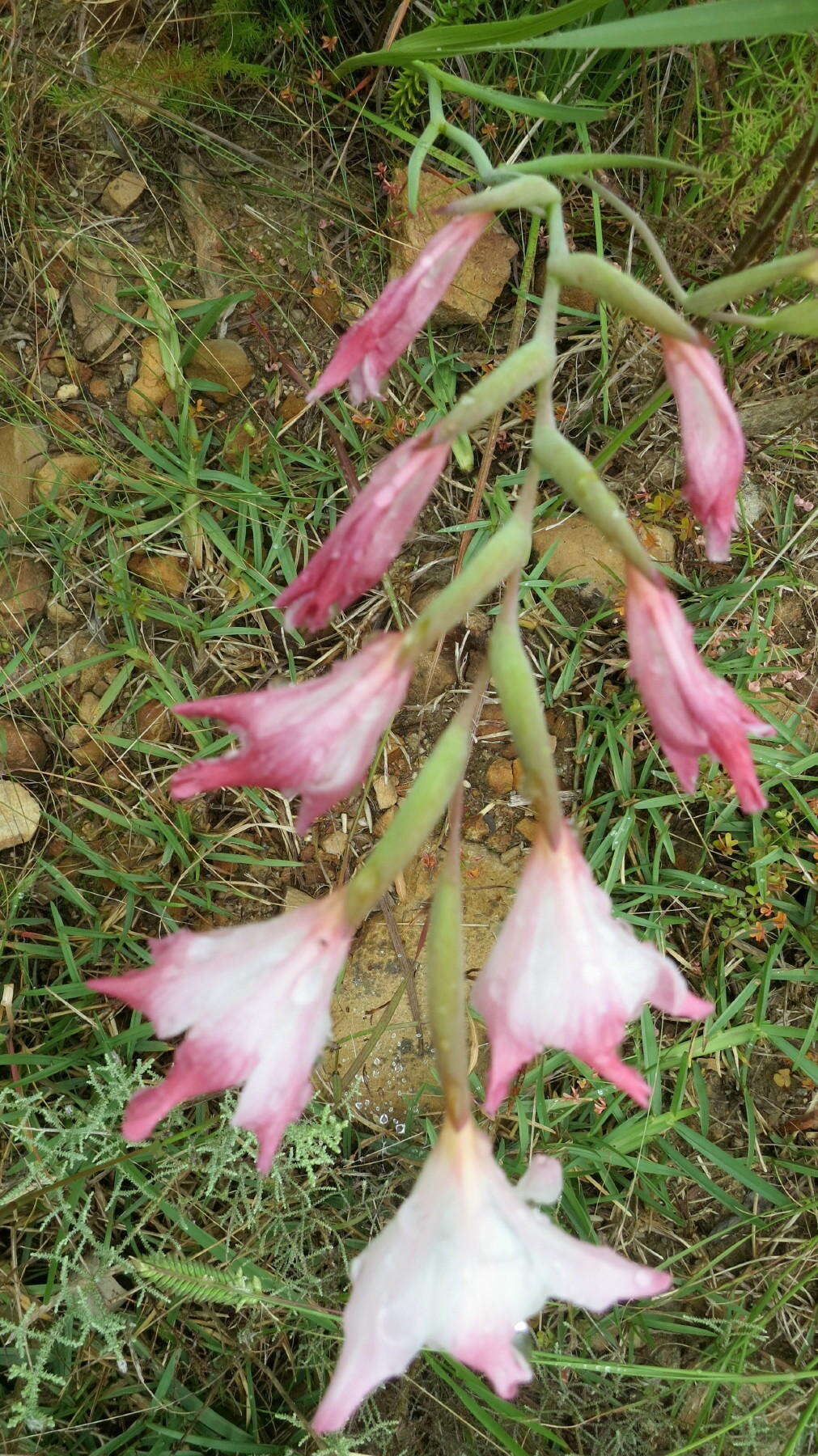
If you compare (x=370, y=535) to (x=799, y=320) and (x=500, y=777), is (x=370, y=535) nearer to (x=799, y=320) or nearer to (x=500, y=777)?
(x=799, y=320)

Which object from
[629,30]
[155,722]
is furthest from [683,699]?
[155,722]

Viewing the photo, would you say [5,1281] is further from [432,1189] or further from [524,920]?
[524,920]

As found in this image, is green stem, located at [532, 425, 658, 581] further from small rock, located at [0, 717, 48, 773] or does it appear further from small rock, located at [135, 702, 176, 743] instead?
small rock, located at [0, 717, 48, 773]

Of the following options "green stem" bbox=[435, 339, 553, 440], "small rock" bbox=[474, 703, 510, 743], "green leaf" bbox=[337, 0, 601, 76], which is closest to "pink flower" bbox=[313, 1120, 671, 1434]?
"green stem" bbox=[435, 339, 553, 440]

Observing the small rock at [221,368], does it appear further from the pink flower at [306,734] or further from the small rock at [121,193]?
the pink flower at [306,734]

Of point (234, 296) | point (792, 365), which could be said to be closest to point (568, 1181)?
point (792, 365)
